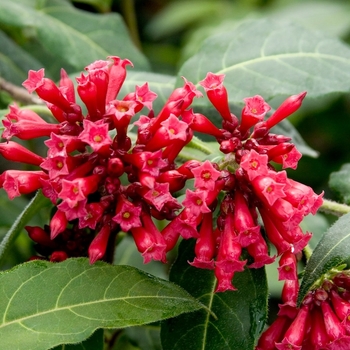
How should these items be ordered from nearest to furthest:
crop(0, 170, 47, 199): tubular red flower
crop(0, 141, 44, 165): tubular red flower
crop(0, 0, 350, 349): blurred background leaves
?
1. crop(0, 170, 47, 199): tubular red flower
2. crop(0, 141, 44, 165): tubular red flower
3. crop(0, 0, 350, 349): blurred background leaves

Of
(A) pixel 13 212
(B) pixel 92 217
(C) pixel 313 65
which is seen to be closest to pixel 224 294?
(B) pixel 92 217

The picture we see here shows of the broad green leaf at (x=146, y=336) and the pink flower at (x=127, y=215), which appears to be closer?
the pink flower at (x=127, y=215)

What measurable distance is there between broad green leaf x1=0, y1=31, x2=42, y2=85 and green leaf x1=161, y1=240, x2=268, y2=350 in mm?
1799

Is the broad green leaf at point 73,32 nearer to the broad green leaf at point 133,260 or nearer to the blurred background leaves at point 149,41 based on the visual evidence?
the blurred background leaves at point 149,41

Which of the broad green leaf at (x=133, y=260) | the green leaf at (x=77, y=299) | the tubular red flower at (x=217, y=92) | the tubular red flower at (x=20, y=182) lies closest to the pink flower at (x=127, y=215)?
the green leaf at (x=77, y=299)

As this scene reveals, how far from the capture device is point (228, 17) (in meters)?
5.20

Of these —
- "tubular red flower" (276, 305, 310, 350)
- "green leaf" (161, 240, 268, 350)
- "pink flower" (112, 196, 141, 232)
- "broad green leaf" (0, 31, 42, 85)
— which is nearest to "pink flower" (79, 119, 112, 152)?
"pink flower" (112, 196, 141, 232)

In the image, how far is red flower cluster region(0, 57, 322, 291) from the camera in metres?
1.57

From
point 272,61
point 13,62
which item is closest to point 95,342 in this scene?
point 272,61

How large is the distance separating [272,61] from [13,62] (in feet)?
5.24

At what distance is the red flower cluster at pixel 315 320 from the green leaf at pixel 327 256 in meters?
0.15

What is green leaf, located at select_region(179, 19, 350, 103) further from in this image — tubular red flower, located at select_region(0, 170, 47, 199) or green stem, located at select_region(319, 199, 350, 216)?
tubular red flower, located at select_region(0, 170, 47, 199)

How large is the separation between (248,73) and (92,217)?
1018mm

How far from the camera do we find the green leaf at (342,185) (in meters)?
2.20
